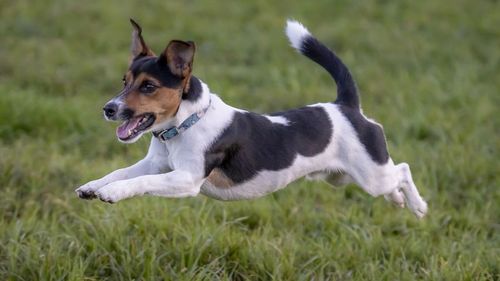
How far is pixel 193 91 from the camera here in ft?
14.8

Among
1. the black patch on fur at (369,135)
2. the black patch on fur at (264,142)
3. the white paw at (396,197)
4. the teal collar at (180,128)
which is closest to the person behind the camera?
the teal collar at (180,128)

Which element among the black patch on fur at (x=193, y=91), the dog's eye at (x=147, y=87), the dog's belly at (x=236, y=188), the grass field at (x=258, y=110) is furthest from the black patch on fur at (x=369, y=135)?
the dog's eye at (x=147, y=87)

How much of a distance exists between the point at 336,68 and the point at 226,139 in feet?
3.85

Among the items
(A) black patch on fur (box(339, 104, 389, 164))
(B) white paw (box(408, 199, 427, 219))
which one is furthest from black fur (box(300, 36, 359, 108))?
(B) white paw (box(408, 199, 427, 219))

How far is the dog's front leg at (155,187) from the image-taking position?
13.4 ft

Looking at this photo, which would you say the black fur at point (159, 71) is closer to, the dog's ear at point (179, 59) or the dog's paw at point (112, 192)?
the dog's ear at point (179, 59)

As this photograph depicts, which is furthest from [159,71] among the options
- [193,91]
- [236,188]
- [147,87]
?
[236,188]

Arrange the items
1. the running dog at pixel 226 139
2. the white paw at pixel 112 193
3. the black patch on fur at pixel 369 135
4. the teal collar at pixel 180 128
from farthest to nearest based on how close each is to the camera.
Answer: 1. the black patch on fur at pixel 369 135
2. the teal collar at pixel 180 128
3. the running dog at pixel 226 139
4. the white paw at pixel 112 193

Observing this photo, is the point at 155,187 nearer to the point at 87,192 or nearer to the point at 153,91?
the point at 87,192

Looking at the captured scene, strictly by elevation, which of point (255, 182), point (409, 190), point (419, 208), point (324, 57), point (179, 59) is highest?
point (179, 59)

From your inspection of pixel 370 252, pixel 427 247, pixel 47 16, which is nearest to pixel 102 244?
pixel 370 252

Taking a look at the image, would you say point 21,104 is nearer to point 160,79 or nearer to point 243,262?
point 243,262

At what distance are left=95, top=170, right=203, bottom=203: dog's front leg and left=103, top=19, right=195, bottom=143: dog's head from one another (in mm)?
224

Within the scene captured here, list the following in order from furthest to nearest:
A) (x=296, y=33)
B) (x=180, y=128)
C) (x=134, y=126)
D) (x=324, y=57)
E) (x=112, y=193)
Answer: (x=324, y=57)
(x=296, y=33)
(x=180, y=128)
(x=134, y=126)
(x=112, y=193)
